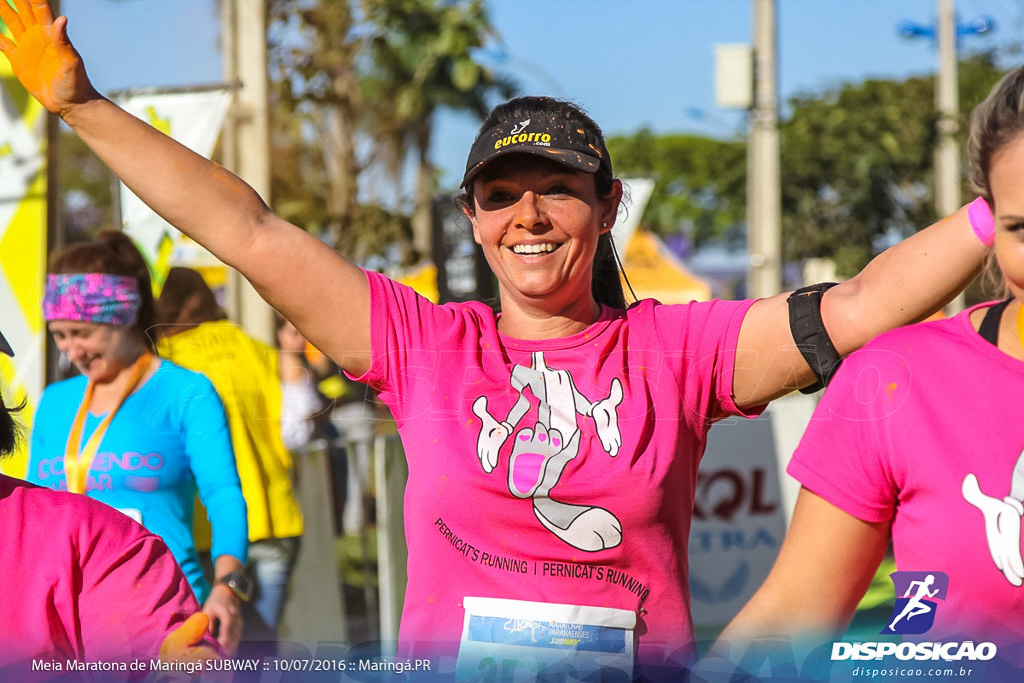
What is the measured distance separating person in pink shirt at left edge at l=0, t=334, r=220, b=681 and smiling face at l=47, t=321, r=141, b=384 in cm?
114

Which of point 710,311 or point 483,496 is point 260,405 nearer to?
point 483,496

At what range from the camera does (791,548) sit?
5.21 ft

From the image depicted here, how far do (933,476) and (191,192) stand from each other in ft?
4.06

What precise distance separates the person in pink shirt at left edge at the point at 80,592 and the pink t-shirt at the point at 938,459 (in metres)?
0.93

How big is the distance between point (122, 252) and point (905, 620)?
2251 millimetres

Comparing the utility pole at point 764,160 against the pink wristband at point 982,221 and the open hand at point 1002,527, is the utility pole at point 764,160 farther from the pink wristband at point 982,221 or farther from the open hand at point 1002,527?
the open hand at point 1002,527

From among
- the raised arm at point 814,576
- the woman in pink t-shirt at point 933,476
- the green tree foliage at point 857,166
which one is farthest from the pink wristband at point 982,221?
the green tree foliage at point 857,166

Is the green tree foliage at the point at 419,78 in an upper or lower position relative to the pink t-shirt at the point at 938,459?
upper

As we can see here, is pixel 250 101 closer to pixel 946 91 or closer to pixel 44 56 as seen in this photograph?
pixel 44 56

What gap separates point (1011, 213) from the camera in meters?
1.49

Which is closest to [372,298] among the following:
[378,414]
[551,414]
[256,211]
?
[256,211]

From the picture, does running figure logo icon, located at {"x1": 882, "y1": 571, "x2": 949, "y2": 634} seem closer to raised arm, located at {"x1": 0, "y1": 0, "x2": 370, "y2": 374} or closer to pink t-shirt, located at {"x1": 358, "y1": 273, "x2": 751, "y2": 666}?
pink t-shirt, located at {"x1": 358, "y1": 273, "x2": 751, "y2": 666}

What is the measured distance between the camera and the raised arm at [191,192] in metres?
1.91

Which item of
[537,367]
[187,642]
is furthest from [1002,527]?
[187,642]
